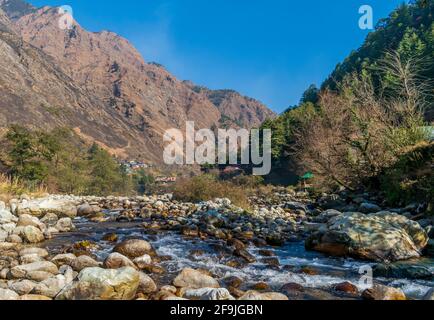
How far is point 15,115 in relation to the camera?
77.4 meters

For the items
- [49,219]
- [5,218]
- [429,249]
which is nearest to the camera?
[429,249]

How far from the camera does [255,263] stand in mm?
6855

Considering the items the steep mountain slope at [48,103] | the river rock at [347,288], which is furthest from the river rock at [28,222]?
the steep mountain slope at [48,103]

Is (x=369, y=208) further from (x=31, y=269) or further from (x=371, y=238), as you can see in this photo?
(x=31, y=269)

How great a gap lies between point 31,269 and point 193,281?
2310 mm

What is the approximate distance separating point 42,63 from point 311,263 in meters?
126

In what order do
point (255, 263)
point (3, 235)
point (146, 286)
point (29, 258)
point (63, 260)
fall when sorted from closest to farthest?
point (146, 286) → point (29, 258) → point (63, 260) → point (255, 263) → point (3, 235)

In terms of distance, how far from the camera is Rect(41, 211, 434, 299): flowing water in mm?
5594

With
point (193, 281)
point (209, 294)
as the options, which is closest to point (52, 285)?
point (193, 281)

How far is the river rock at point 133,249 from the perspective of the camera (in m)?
6.93

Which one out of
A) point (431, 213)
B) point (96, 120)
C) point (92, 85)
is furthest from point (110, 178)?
point (92, 85)

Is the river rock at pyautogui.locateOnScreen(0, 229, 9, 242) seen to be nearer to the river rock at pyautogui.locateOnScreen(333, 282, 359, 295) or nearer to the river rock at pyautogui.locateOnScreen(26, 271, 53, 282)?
the river rock at pyautogui.locateOnScreen(26, 271, 53, 282)
